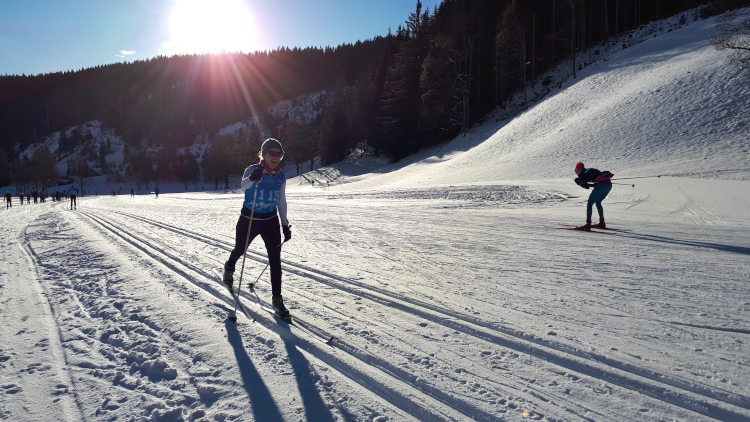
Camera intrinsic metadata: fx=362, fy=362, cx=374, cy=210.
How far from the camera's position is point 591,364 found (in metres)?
2.85

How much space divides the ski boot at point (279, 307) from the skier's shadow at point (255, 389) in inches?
22.6

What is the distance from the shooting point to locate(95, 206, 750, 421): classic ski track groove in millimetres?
2361

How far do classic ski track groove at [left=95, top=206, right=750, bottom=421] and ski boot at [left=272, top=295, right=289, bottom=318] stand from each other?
3.34ft

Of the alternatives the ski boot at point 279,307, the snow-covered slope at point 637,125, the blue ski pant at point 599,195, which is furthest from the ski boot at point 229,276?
the snow-covered slope at point 637,125

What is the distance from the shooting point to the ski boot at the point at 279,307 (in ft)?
12.8

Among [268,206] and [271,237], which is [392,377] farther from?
[268,206]

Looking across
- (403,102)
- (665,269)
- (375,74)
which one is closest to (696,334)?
(665,269)

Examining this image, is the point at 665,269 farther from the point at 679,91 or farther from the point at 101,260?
the point at 679,91

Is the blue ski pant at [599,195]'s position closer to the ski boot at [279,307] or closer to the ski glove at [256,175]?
the ski boot at [279,307]

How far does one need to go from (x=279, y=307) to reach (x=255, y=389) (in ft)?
4.45

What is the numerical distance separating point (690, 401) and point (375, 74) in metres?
55.0

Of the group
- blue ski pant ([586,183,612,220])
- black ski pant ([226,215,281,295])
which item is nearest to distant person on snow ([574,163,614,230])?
blue ski pant ([586,183,612,220])

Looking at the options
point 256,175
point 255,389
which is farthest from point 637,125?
point 255,389

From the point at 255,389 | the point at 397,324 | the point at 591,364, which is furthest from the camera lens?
the point at 397,324
